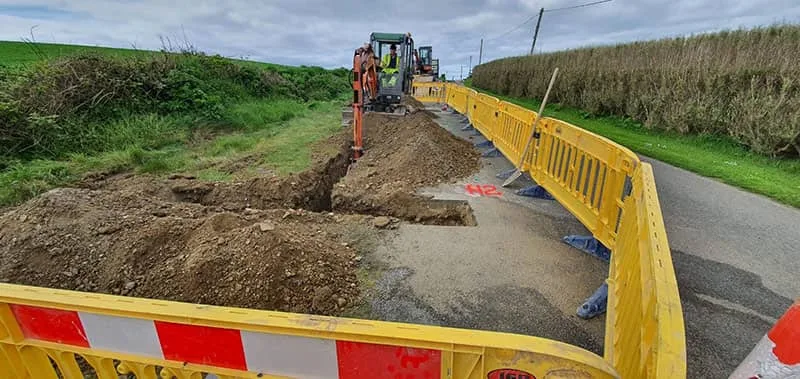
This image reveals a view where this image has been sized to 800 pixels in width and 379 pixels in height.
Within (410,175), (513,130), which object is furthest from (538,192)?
(410,175)

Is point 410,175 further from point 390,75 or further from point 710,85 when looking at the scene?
point 710,85

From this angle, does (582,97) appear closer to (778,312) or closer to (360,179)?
(360,179)

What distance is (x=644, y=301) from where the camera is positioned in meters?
1.62

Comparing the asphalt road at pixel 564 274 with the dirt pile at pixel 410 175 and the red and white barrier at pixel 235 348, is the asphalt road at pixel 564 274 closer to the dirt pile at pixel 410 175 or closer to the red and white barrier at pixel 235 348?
the dirt pile at pixel 410 175

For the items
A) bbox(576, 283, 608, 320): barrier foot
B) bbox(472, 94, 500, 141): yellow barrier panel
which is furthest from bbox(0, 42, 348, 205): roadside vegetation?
bbox(576, 283, 608, 320): barrier foot

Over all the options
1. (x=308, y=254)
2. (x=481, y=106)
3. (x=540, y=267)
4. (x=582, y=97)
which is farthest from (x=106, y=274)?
(x=582, y=97)

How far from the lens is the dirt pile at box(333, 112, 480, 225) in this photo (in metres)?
5.74

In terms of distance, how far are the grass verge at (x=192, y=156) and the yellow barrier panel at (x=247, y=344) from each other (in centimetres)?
658

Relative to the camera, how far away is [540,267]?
4.05 meters

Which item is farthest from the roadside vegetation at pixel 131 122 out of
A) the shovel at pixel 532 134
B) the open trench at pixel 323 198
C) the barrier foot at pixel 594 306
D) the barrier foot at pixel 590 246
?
the barrier foot at pixel 594 306

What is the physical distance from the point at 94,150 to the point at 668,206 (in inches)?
493

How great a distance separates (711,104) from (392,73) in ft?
31.3

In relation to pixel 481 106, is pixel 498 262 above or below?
below

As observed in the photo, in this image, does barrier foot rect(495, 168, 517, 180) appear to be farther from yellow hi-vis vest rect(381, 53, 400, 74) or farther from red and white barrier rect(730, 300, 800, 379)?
yellow hi-vis vest rect(381, 53, 400, 74)
